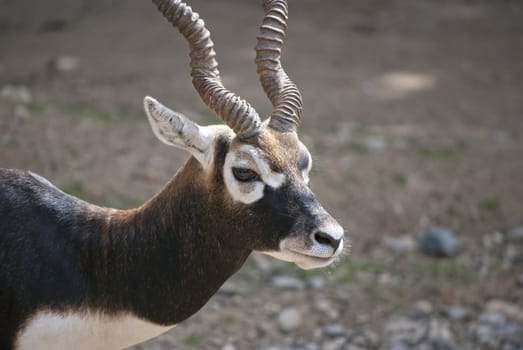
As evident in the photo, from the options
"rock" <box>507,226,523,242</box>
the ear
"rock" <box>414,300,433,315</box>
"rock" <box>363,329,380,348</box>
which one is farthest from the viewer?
"rock" <box>507,226,523,242</box>

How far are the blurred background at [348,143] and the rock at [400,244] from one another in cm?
2

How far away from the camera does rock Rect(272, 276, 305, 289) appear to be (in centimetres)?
708

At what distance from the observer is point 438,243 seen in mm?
7910

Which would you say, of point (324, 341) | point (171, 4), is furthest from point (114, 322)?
point (324, 341)

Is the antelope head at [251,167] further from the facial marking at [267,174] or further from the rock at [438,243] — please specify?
the rock at [438,243]

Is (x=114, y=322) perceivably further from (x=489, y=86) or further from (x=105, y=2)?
(x=105, y=2)

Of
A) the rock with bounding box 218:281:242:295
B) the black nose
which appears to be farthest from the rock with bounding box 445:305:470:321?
the black nose

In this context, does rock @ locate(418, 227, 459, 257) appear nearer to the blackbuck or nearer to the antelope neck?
the blackbuck

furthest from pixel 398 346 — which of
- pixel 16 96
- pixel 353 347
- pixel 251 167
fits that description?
pixel 16 96

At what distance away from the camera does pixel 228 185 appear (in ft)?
12.9

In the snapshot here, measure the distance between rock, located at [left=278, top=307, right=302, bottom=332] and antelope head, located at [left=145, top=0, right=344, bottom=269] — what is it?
8.82ft

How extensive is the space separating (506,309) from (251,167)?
4.09m

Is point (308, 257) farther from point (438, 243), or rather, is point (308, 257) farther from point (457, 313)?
point (438, 243)

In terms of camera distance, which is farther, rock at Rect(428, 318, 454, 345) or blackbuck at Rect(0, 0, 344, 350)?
rock at Rect(428, 318, 454, 345)
